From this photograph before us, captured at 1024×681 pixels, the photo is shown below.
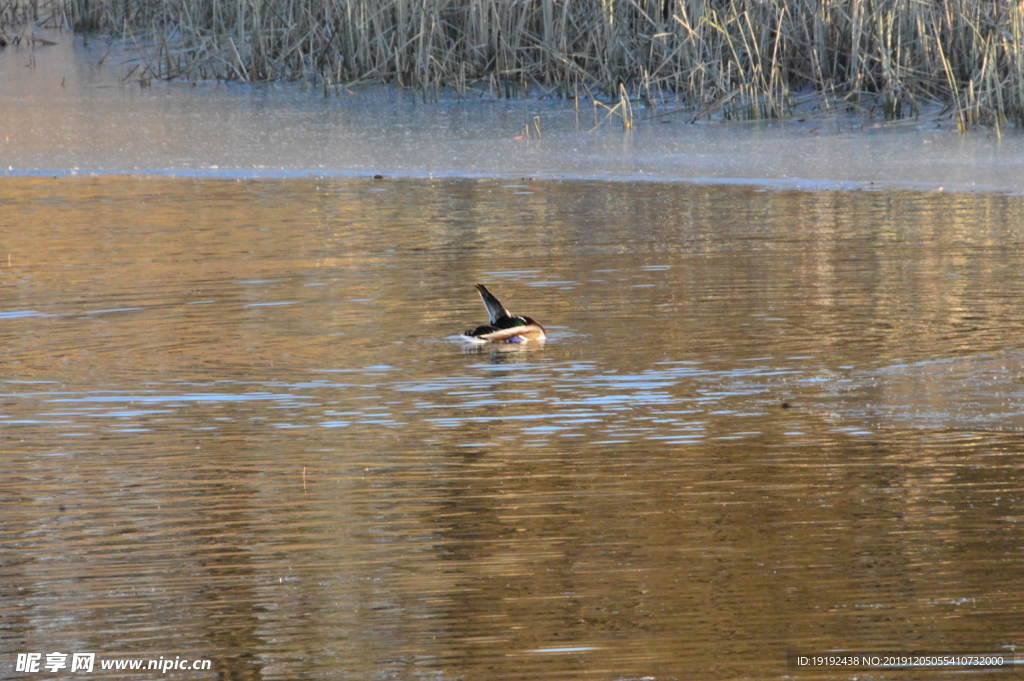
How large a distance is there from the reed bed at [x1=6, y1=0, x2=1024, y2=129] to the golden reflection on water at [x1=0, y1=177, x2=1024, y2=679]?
Result: 14.2ft

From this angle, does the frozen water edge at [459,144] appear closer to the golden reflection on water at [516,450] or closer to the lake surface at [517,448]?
the lake surface at [517,448]

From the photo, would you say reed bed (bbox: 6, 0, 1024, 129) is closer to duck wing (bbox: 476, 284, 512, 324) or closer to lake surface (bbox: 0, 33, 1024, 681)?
lake surface (bbox: 0, 33, 1024, 681)

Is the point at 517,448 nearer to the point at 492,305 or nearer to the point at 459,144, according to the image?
the point at 492,305

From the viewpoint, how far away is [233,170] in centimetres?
1254

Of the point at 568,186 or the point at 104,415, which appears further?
the point at 568,186

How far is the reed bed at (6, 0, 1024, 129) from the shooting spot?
43.8 feet

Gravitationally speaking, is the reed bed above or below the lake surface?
above

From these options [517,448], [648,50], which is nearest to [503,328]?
[517,448]

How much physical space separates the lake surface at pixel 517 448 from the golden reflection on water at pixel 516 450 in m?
0.01

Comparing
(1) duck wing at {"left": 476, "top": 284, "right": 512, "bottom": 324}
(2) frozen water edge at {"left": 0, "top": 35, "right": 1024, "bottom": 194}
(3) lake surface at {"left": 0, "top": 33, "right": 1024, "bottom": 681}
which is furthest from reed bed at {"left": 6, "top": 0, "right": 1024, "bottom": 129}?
(1) duck wing at {"left": 476, "top": 284, "right": 512, "bottom": 324}

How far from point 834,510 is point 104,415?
8.15 feet

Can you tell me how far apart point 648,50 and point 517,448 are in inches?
411

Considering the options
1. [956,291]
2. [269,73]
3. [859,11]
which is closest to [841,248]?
[956,291]

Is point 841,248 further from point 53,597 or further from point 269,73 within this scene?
point 269,73
